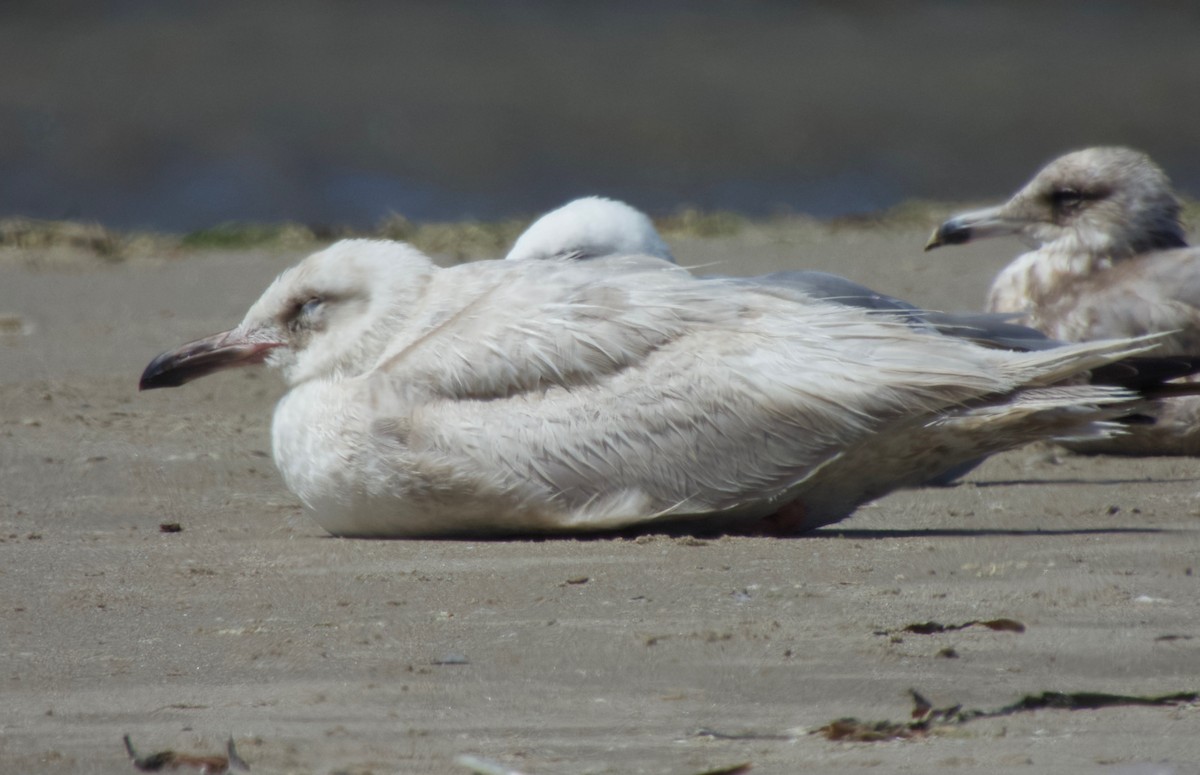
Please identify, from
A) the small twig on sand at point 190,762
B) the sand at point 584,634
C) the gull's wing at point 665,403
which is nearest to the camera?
the small twig on sand at point 190,762

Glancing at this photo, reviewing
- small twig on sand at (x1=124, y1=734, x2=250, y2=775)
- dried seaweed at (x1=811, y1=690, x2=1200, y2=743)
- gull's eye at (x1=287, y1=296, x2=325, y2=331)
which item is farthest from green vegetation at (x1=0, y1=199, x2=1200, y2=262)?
small twig on sand at (x1=124, y1=734, x2=250, y2=775)

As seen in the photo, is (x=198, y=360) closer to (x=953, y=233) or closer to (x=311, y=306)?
(x=311, y=306)

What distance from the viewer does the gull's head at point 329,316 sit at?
5.24 meters

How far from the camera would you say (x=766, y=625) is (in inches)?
149

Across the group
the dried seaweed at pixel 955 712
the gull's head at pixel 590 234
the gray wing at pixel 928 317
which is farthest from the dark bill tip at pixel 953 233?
the dried seaweed at pixel 955 712

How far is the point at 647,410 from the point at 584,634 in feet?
4.06

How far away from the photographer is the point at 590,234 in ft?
22.0

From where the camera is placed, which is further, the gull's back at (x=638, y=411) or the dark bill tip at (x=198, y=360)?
the dark bill tip at (x=198, y=360)

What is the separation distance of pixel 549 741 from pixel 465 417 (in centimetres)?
193

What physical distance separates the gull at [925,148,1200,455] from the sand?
63cm

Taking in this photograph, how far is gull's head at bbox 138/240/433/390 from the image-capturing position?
524 cm

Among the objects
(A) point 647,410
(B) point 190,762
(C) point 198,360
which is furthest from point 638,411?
(B) point 190,762

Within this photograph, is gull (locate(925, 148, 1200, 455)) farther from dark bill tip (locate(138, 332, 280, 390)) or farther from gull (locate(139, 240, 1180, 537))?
dark bill tip (locate(138, 332, 280, 390))

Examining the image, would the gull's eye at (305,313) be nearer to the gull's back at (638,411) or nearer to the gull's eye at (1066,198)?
the gull's back at (638,411)
